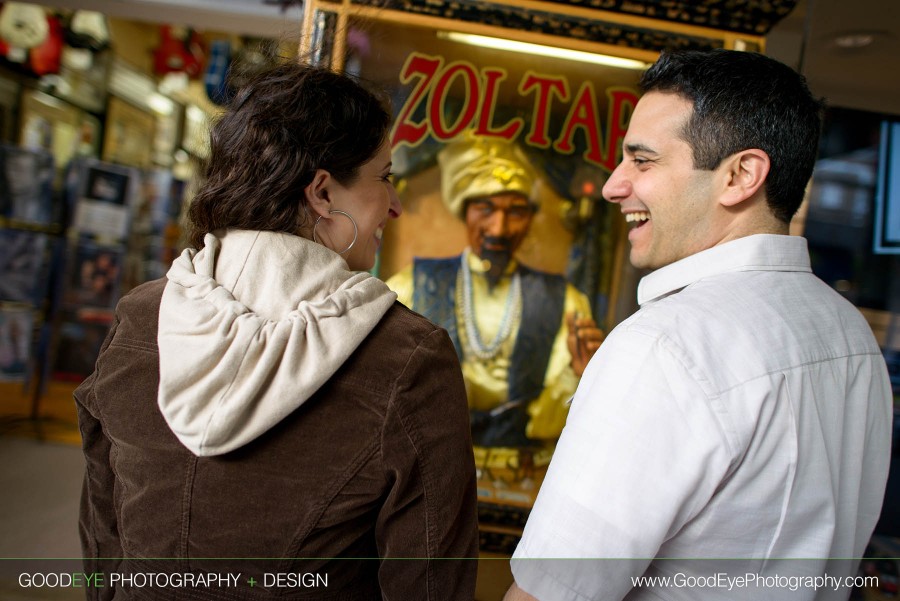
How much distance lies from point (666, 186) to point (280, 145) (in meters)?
0.71

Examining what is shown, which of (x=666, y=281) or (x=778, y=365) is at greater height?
(x=666, y=281)

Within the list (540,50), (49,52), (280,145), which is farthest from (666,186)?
(49,52)

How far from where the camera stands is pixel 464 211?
96.0 inches

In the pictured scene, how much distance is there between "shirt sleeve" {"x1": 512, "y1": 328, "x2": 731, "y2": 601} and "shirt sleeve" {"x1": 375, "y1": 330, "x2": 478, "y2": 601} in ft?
0.62

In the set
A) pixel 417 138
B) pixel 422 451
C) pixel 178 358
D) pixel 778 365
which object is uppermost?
pixel 417 138

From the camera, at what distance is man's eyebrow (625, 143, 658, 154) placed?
1.22 meters

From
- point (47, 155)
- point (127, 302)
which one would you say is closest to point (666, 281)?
point (127, 302)

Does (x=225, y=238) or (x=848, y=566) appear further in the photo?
(x=225, y=238)

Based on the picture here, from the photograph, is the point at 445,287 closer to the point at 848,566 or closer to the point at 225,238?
the point at 225,238

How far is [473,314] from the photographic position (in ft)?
7.97

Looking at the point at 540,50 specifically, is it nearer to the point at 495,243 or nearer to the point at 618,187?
the point at 495,243

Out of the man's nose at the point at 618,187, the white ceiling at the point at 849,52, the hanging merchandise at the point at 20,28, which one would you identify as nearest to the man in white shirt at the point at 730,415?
the man's nose at the point at 618,187

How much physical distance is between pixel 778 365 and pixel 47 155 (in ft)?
18.0

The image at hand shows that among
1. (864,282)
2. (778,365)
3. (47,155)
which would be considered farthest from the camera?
(47,155)
